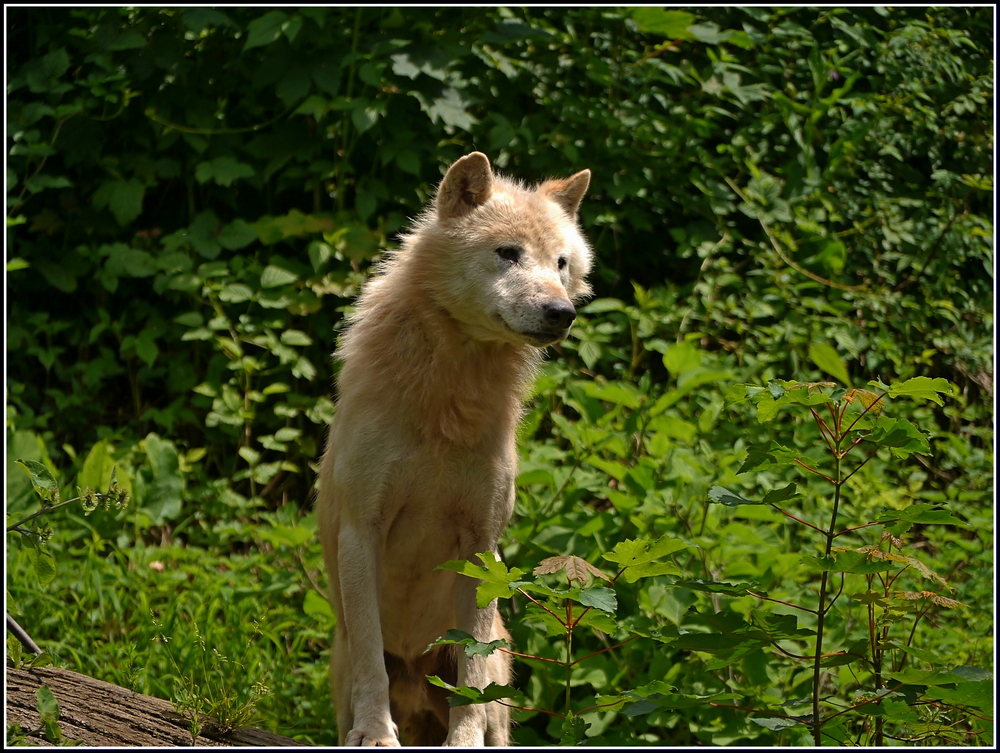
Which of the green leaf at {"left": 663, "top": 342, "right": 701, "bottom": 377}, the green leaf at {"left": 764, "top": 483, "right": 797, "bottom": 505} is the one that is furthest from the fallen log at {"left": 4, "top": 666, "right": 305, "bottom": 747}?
the green leaf at {"left": 663, "top": 342, "right": 701, "bottom": 377}

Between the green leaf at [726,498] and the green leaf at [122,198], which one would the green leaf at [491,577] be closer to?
the green leaf at [726,498]

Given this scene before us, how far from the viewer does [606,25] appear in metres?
6.26

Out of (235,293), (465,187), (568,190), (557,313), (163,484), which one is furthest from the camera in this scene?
(235,293)

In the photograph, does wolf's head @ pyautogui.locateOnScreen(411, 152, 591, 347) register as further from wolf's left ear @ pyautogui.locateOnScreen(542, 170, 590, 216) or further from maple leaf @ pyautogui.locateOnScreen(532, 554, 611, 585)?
maple leaf @ pyautogui.locateOnScreen(532, 554, 611, 585)

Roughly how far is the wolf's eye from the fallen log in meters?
1.84

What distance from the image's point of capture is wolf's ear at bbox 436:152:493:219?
337cm

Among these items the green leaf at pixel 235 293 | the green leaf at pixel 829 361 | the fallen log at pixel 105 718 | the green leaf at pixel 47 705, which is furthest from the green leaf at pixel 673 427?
the green leaf at pixel 47 705

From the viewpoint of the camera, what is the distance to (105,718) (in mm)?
2846

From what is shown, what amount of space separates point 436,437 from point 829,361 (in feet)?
11.2

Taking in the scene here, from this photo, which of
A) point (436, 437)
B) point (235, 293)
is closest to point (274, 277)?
point (235, 293)

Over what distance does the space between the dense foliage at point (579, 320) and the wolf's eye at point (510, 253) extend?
134cm

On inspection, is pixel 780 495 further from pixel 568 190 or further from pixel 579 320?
pixel 579 320

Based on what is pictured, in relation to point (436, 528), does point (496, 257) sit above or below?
above

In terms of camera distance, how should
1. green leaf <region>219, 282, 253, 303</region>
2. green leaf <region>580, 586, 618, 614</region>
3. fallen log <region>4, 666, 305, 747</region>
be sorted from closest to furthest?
green leaf <region>580, 586, 618, 614</region>, fallen log <region>4, 666, 305, 747</region>, green leaf <region>219, 282, 253, 303</region>
